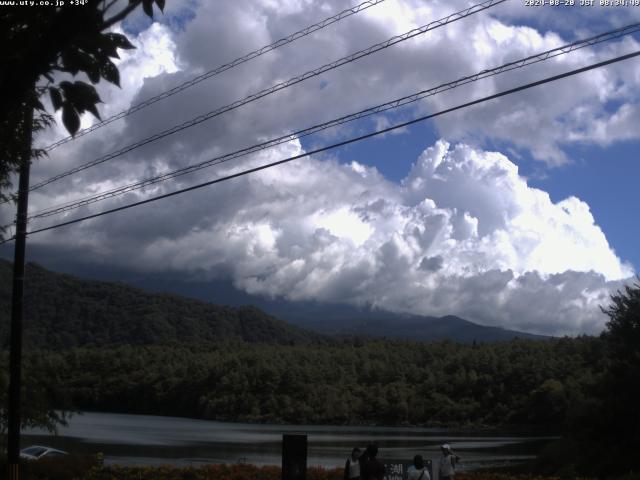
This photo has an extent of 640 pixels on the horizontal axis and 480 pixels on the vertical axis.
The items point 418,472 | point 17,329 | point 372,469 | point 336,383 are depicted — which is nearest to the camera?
point 418,472

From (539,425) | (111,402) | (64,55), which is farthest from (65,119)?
(111,402)

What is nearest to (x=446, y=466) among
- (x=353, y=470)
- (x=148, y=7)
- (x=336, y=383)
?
(x=353, y=470)

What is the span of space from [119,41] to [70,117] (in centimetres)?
61

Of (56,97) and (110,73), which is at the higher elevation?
(110,73)

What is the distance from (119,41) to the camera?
5363 mm

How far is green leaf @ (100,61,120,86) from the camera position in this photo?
5.39 m

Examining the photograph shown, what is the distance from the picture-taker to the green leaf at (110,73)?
5.39 metres

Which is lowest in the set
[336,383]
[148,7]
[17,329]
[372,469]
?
[372,469]

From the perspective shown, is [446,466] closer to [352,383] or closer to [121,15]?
[121,15]

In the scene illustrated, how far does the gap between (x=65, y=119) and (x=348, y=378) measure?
121m

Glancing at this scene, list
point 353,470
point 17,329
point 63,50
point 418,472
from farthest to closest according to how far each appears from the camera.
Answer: point 17,329 → point 353,470 → point 418,472 → point 63,50

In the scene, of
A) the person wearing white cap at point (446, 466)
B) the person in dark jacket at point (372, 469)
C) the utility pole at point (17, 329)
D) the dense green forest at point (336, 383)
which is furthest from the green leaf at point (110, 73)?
the dense green forest at point (336, 383)

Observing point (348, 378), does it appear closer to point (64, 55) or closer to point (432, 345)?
point (432, 345)

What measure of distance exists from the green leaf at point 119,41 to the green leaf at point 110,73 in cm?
14
